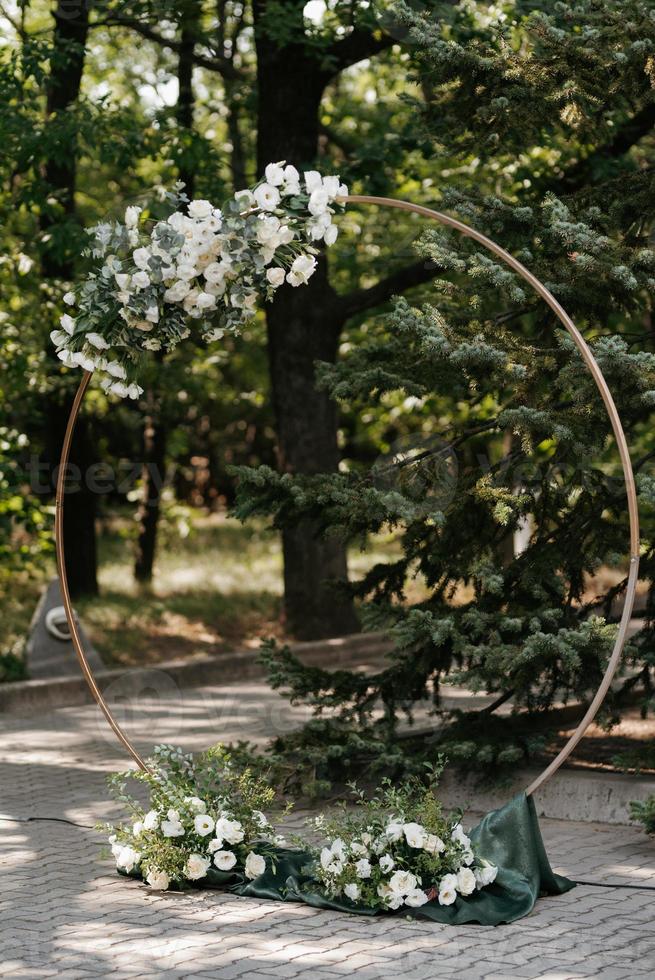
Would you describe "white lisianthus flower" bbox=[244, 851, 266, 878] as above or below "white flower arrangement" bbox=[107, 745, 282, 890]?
below

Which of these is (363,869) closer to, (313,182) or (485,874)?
(485,874)

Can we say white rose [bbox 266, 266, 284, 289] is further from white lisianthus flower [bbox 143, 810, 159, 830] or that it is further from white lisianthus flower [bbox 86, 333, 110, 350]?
white lisianthus flower [bbox 143, 810, 159, 830]

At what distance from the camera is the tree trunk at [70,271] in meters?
12.0

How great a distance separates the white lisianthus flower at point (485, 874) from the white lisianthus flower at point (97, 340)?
2861mm

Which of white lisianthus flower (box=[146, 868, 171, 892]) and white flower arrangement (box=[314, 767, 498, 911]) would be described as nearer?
white flower arrangement (box=[314, 767, 498, 911])

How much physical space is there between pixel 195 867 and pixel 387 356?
3.26 metres

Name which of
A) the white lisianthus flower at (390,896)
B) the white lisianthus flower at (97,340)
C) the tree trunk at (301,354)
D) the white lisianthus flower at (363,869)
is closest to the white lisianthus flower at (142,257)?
the white lisianthus flower at (97,340)

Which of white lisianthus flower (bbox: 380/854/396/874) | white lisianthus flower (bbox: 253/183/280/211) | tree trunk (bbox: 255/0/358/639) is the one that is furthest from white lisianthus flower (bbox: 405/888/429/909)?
tree trunk (bbox: 255/0/358/639)

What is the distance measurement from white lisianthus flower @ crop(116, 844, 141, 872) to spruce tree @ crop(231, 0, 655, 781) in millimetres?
1590

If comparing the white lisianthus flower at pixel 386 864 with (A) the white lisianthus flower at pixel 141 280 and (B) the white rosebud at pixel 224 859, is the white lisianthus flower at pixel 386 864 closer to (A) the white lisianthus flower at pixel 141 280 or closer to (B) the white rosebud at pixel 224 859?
(B) the white rosebud at pixel 224 859

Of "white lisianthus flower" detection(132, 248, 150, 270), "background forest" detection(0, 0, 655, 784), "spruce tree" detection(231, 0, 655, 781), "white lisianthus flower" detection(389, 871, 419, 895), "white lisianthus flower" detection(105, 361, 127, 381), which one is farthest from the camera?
"background forest" detection(0, 0, 655, 784)

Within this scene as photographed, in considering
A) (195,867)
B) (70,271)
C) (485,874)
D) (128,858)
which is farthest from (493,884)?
(70,271)

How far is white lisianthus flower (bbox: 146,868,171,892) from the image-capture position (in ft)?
20.0

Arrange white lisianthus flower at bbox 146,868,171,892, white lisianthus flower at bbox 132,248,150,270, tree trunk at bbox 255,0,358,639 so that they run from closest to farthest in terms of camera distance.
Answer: white lisianthus flower at bbox 132,248,150,270, white lisianthus flower at bbox 146,868,171,892, tree trunk at bbox 255,0,358,639
